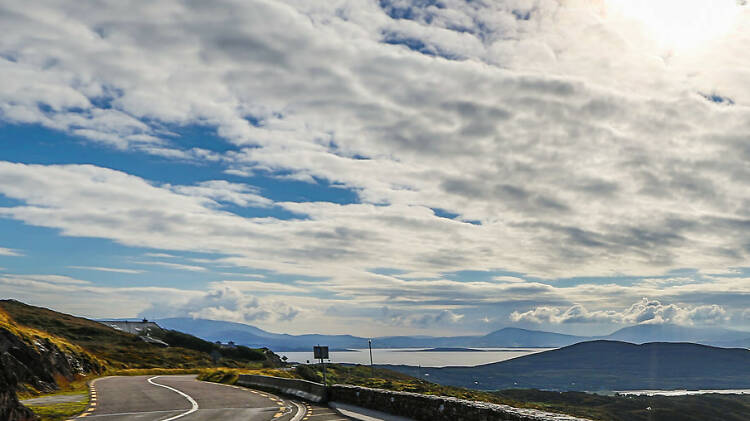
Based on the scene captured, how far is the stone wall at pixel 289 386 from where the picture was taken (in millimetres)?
28016

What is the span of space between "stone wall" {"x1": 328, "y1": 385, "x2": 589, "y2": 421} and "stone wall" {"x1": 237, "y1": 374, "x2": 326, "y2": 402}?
1.55m

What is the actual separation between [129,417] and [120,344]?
111417mm

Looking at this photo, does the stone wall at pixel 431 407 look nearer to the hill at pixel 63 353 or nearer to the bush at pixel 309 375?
the hill at pixel 63 353

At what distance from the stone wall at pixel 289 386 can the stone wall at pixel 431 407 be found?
155 centimetres

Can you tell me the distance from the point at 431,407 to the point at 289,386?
1722 cm

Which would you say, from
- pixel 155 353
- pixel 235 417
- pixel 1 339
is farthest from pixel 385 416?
pixel 155 353

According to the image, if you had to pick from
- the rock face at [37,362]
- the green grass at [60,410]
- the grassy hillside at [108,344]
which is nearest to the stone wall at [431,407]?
the green grass at [60,410]

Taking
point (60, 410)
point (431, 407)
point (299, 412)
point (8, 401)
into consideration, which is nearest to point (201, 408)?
point (299, 412)

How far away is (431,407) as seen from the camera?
58.2 ft

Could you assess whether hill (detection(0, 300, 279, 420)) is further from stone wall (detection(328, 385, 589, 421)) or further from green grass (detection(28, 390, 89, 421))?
stone wall (detection(328, 385, 589, 421))

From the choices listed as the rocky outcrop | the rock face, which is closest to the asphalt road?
the rocky outcrop

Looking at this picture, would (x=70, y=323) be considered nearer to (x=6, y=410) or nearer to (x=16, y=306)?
(x=16, y=306)

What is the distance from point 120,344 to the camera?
121 m

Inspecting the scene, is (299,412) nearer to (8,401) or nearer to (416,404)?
(416,404)
